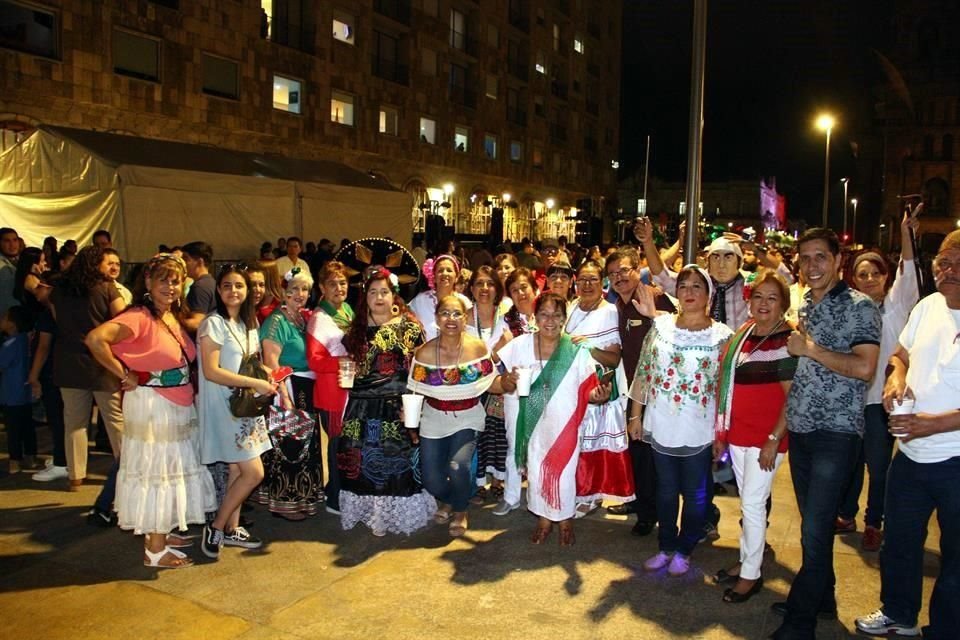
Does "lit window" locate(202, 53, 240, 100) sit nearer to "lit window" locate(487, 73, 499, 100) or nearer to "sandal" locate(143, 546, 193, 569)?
"lit window" locate(487, 73, 499, 100)

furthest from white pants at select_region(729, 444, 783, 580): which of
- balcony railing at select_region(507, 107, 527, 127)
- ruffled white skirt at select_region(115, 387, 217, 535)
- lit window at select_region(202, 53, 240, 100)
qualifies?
balcony railing at select_region(507, 107, 527, 127)

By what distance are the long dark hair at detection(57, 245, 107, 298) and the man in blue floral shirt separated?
4.99 m

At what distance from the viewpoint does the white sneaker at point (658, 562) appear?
15.4 feet

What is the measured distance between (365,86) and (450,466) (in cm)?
2317

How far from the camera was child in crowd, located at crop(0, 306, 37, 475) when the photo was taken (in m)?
6.65

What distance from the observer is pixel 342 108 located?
2592cm

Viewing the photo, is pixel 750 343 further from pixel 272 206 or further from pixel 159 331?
pixel 272 206

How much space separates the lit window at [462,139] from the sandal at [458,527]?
28040 millimetres

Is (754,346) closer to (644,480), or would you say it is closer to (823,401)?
(823,401)

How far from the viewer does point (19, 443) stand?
6680 millimetres

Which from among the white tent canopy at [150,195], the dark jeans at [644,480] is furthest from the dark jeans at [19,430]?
the white tent canopy at [150,195]

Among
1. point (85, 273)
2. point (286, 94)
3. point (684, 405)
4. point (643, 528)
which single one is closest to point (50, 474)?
point (85, 273)

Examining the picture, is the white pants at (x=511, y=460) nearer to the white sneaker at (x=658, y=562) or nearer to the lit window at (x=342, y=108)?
the white sneaker at (x=658, y=562)

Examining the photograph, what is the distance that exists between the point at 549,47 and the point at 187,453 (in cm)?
3968
